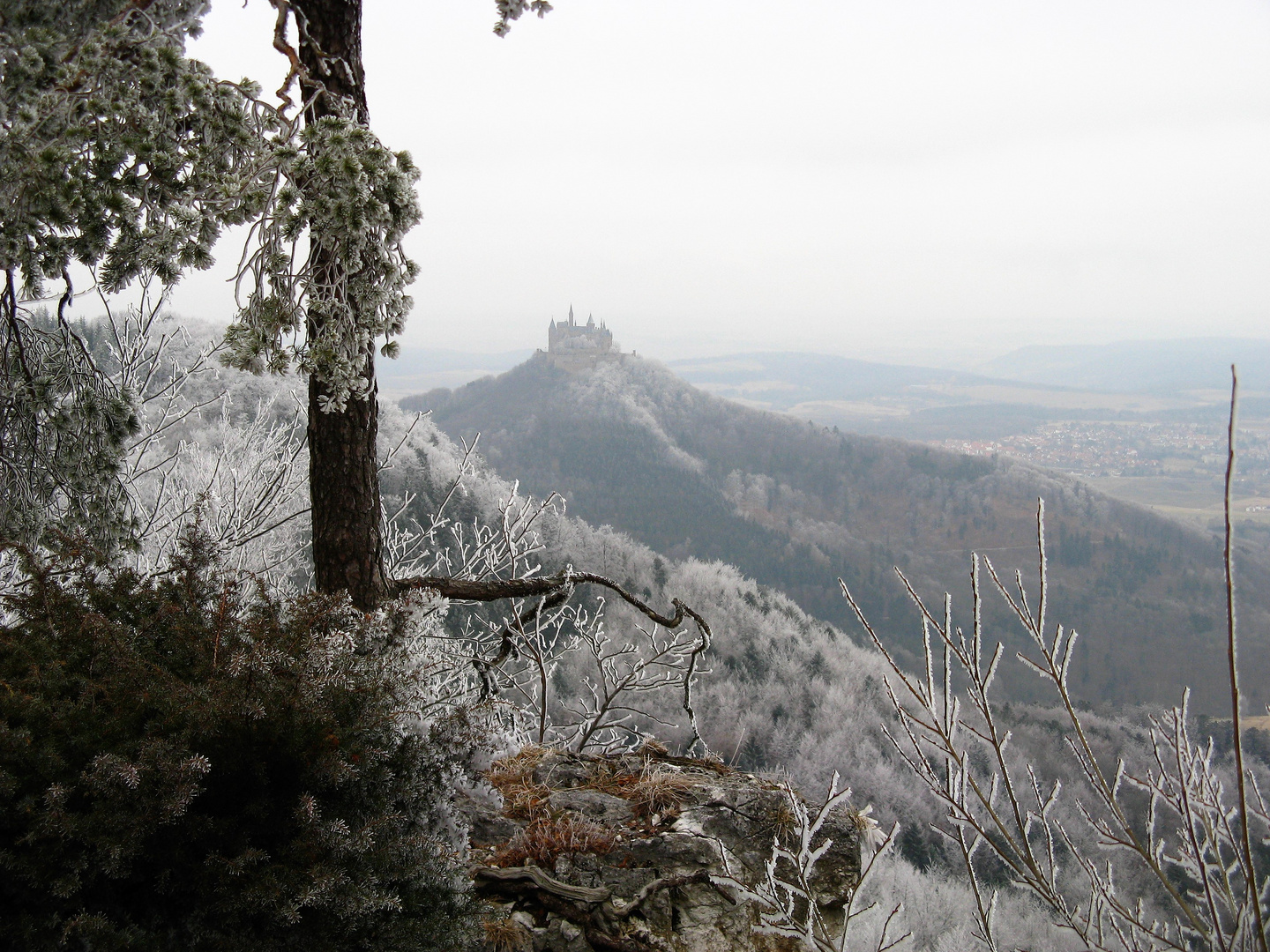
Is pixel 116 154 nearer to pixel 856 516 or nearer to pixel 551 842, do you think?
pixel 551 842

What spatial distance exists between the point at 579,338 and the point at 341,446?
83561mm

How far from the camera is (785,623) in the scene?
30.3 meters

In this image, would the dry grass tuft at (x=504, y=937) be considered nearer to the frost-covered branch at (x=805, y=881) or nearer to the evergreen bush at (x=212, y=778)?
the evergreen bush at (x=212, y=778)

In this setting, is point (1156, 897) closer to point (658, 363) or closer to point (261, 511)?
point (261, 511)

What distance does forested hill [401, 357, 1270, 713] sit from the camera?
55.2 metres

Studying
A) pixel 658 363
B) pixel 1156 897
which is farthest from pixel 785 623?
pixel 658 363

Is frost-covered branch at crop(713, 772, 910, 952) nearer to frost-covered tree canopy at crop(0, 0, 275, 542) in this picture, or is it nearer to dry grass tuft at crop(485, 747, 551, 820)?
dry grass tuft at crop(485, 747, 551, 820)

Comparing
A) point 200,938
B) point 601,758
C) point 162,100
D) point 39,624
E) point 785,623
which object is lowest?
point 785,623

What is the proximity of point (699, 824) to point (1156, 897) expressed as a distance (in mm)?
24641

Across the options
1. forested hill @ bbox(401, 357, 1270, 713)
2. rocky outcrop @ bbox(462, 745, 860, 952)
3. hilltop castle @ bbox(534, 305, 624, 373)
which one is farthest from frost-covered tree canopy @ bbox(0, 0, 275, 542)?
hilltop castle @ bbox(534, 305, 624, 373)

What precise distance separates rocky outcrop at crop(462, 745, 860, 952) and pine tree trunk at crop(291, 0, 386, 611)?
1.11 metres

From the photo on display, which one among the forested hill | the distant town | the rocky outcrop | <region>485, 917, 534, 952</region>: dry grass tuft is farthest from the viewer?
the distant town

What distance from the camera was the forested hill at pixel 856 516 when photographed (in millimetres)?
55156

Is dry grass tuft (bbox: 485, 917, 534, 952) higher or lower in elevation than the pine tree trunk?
lower
